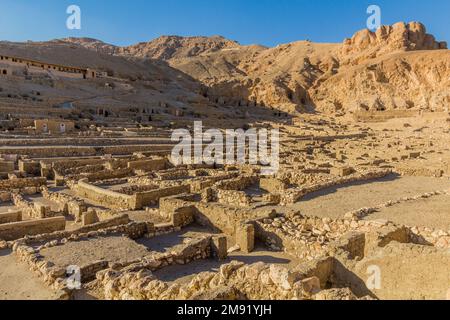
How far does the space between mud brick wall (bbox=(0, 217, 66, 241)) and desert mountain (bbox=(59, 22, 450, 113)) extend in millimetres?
57409

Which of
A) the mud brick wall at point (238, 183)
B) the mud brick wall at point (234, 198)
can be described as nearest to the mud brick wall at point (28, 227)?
the mud brick wall at point (234, 198)

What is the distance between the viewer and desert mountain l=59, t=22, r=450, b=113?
69438 millimetres

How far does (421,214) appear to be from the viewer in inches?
393

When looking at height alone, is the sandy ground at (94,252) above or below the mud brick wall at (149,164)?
below

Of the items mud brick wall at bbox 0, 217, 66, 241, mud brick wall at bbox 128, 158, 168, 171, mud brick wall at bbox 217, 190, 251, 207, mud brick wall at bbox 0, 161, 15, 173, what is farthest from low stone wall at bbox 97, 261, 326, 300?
mud brick wall at bbox 0, 161, 15, 173

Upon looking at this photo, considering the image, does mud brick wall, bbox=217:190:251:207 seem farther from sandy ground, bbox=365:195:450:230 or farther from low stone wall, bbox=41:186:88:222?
low stone wall, bbox=41:186:88:222

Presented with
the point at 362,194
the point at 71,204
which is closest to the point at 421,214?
the point at 362,194

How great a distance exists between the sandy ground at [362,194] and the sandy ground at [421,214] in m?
0.23

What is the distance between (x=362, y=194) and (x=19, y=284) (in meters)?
10.0

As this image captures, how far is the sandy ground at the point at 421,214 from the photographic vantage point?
9297 millimetres

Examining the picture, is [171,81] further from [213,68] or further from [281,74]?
[213,68]

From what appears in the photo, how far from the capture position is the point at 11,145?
2242cm

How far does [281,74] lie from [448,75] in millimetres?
29953

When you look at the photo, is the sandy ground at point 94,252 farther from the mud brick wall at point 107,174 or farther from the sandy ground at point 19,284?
the mud brick wall at point 107,174
